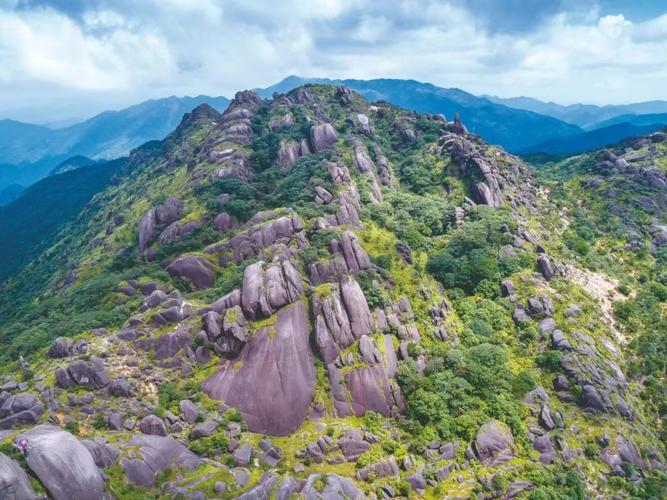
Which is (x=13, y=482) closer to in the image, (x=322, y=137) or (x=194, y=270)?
(x=194, y=270)

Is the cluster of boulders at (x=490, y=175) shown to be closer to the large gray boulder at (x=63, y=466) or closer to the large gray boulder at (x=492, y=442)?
the large gray boulder at (x=492, y=442)

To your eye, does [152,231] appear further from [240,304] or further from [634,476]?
[634,476]

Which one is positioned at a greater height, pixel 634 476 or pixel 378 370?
pixel 378 370

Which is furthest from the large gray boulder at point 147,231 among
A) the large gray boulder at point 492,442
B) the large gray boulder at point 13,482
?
the large gray boulder at point 492,442

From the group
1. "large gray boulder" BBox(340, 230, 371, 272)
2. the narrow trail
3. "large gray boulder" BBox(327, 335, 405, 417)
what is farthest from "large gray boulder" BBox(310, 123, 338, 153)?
"large gray boulder" BBox(327, 335, 405, 417)

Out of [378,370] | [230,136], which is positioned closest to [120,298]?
[378,370]

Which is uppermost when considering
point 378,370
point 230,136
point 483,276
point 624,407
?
point 230,136
